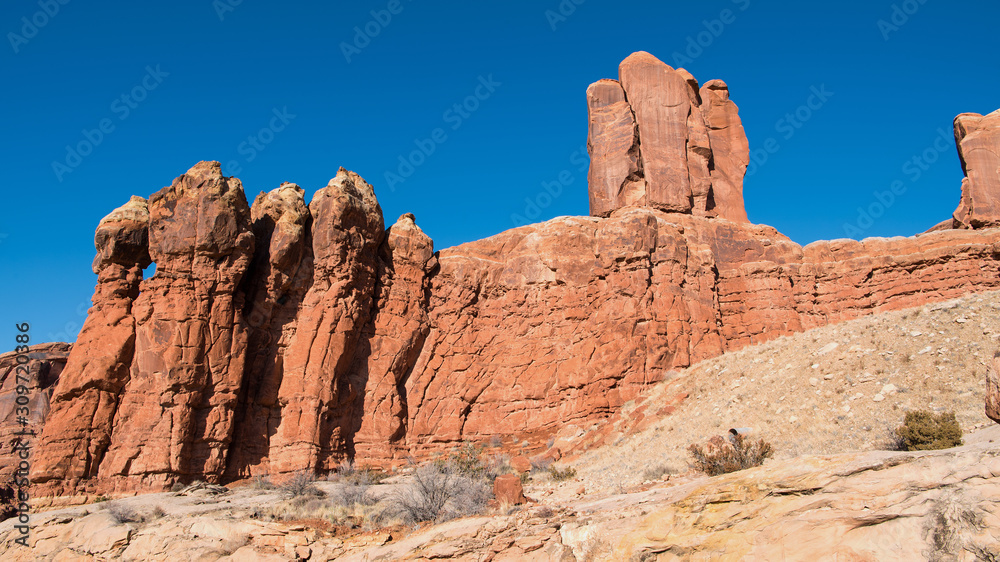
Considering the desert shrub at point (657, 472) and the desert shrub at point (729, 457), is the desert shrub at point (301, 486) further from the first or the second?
the desert shrub at point (729, 457)

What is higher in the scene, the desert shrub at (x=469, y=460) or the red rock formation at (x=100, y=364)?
the red rock formation at (x=100, y=364)

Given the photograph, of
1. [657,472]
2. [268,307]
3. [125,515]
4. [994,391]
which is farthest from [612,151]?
[994,391]

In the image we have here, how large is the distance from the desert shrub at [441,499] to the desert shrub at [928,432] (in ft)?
29.0

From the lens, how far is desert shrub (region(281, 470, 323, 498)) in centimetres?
1880

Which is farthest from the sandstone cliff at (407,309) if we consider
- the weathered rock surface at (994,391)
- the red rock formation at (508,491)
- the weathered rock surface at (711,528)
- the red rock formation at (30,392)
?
the weathered rock surface at (994,391)

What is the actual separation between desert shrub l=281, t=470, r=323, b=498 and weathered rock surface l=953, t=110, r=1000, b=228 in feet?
96.0

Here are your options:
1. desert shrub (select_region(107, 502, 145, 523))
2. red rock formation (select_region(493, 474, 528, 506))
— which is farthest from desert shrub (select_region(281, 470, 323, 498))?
red rock formation (select_region(493, 474, 528, 506))

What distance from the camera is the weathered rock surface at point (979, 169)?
29344 mm

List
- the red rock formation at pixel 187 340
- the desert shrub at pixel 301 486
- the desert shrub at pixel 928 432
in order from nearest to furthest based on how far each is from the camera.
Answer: the desert shrub at pixel 928 432 < the desert shrub at pixel 301 486 < the red rock formation at pixel 187 340

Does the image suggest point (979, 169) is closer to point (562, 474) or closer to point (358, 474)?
point (562, 474)

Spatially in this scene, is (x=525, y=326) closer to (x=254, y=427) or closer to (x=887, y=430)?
(x=254, y=427)

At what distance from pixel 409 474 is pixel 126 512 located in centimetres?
923

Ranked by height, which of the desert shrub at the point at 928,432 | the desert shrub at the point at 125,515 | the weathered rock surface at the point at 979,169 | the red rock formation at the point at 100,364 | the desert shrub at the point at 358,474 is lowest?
the desert shrub at the point at 125,515

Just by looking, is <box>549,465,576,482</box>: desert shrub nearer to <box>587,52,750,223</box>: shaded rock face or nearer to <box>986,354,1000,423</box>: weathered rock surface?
<box>986,354,1000,423</box>: weathered rock surface
